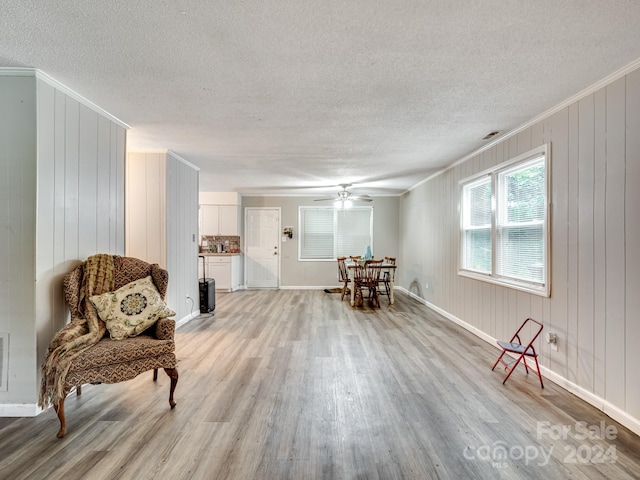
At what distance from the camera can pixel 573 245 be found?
2445mm

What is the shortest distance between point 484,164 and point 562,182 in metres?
1.25

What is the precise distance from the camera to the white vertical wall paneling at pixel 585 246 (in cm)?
228

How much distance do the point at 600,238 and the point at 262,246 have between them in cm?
648

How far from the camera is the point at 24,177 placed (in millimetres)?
2119

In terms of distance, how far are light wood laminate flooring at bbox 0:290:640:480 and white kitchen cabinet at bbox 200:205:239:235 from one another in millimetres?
4229

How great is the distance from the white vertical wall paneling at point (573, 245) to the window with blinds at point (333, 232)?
5.25 metres

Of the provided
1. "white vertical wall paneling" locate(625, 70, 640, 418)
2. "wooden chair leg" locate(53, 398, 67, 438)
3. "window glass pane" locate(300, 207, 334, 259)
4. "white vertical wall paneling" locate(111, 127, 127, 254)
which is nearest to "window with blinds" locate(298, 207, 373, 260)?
"window glass pane" locate(300, 207, 334, 259)

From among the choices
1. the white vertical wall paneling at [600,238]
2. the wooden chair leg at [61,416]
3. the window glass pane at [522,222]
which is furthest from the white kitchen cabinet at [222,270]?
the white vertical wall paneling at [600,238]

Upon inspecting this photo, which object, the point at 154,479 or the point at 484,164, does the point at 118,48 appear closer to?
the point at 154,479

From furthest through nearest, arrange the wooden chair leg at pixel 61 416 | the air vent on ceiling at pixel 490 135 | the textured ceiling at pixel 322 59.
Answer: the air vent on ceiling at pixel 490 135, the wooden chair leg at pixel 61 416, the textured ceiling at pixel 322 59

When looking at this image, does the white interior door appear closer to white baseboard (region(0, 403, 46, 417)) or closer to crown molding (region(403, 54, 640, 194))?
crown molding (region(403, 54, 640, 194))

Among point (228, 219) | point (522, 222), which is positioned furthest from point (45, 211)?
point (228, 219)

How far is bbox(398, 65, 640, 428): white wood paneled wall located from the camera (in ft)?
6.52

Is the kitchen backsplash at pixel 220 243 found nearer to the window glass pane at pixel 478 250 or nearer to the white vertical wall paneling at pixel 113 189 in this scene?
the white vertical wall paneling at pixel 113 189
